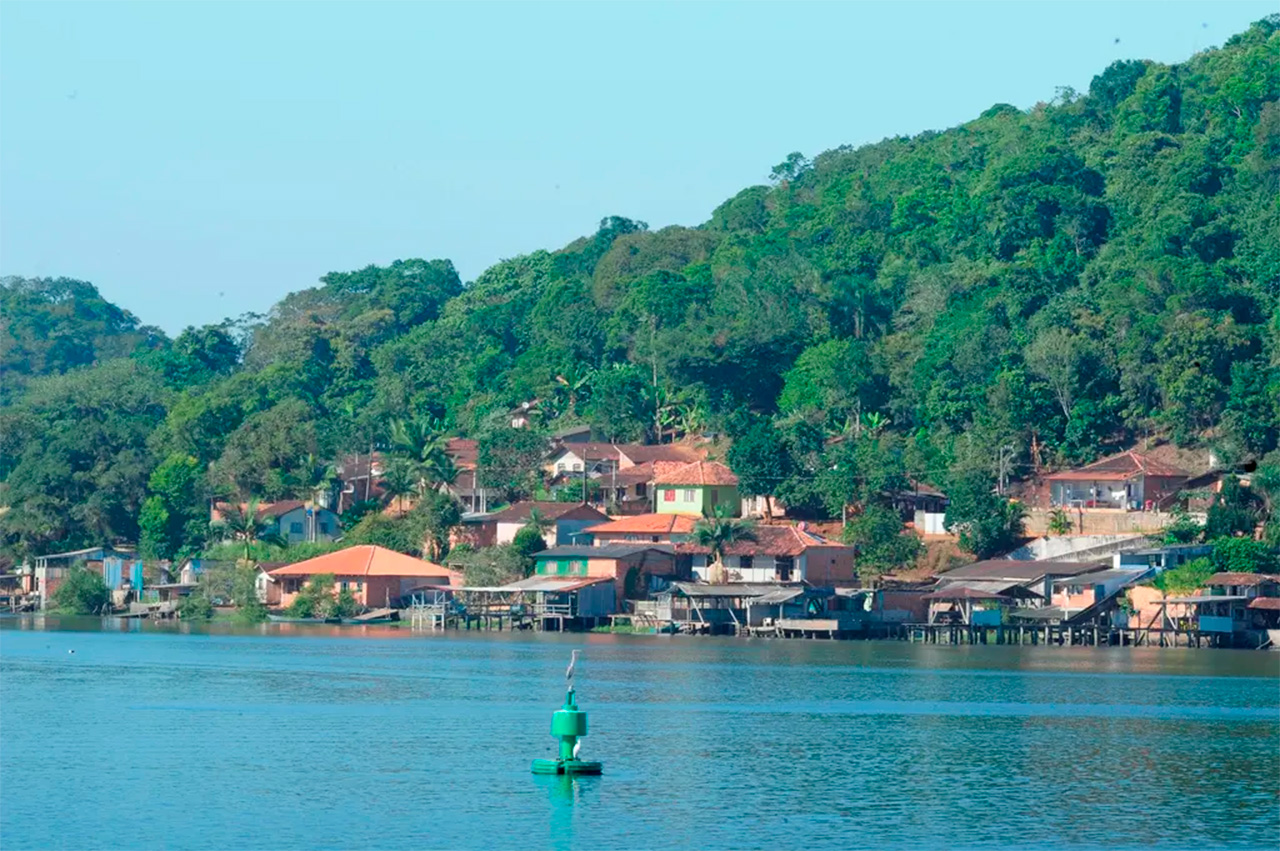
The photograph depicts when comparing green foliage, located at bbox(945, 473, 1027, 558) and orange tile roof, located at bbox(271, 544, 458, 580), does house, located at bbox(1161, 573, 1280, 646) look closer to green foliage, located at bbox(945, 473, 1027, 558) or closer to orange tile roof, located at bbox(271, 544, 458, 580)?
green foliage, located at bbox(945, 473, 1027, 558)

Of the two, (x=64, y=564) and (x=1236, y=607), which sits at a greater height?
(x=64, y=564)

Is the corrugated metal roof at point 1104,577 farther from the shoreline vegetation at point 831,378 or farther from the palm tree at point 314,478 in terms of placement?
the palm tree at point 314,478

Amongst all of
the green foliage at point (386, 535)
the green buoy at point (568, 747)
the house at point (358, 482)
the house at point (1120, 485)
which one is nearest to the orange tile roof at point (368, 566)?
the green foliage at point (386, 535)

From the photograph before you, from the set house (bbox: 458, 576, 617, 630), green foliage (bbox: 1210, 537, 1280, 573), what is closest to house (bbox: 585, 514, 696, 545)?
house (bbox: 458, 576, 617, 630)

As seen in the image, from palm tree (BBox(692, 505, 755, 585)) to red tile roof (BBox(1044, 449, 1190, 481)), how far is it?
44.0ft

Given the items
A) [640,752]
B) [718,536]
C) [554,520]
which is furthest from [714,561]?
[640,752]

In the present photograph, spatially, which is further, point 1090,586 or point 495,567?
point 495,567

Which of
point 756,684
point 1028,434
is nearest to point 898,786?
Answer: point 756,684

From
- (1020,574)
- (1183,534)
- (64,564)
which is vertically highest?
(1183,534)

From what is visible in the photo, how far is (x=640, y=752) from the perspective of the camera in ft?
111

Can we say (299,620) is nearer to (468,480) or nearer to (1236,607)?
(468,480)

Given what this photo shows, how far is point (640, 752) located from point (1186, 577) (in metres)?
38.0

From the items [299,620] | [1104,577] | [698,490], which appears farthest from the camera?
[698,490]

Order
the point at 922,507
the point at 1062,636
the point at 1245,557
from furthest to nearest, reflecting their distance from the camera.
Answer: the point at 922,507
the point at 1062,636
the point at 1245,557
